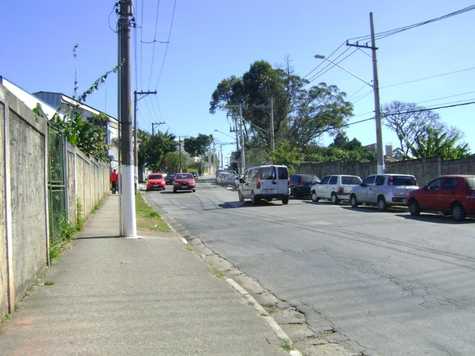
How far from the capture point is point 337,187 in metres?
28.0

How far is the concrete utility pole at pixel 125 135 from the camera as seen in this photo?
13.6m

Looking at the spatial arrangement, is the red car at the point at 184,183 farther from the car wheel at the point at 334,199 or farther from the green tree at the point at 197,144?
the green tree at the point at 197,144

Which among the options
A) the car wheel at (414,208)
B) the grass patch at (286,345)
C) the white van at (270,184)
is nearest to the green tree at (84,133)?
the white van at (270,184)

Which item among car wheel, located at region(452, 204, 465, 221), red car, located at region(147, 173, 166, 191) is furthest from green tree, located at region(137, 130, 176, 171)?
car wheel, located at region(452, 204, 465, 221)

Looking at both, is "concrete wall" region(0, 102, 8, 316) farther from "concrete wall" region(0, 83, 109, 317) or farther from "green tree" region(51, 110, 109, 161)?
"green tree" region(51, 110, 109, 161)

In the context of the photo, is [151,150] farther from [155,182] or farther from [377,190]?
[377,190]

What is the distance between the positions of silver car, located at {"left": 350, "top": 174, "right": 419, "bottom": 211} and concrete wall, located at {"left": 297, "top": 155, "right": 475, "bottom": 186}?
3.77 meters

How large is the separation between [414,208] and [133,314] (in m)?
16.1

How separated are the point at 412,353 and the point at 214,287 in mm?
3525

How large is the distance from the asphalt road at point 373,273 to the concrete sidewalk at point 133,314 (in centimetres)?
106

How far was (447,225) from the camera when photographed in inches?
656

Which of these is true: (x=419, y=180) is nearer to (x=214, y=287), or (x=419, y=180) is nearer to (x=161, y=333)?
(x=214, y=287)

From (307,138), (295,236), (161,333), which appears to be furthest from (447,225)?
(307,138)

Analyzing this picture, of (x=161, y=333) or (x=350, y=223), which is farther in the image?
(x=350, y=223)
